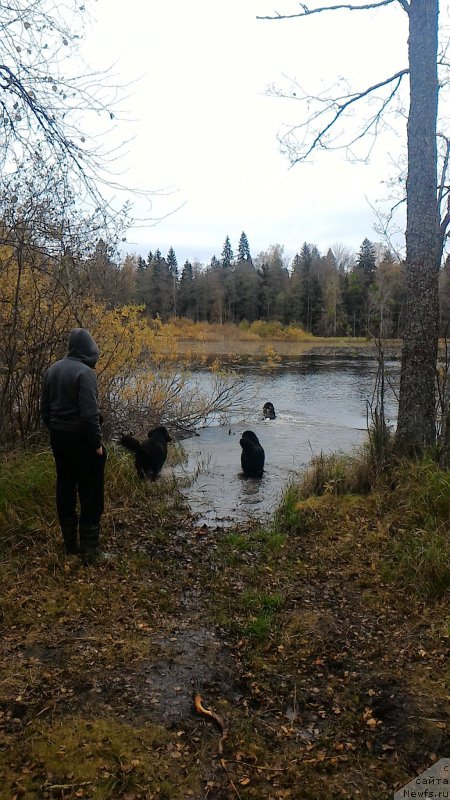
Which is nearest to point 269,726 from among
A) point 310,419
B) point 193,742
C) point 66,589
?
point 193,742

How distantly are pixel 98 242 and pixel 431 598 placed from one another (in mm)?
6193

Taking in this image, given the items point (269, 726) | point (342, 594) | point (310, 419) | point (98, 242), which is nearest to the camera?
point (269, 726)

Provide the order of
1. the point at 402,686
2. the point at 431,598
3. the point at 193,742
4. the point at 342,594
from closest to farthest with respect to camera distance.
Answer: the point at 193,742, the point at 402,686, the point at 431,598, the point at 342,594

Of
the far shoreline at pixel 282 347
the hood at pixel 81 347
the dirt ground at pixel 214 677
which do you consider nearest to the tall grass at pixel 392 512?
the dirt ground at pixel 214 677

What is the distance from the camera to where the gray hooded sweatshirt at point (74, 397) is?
4773mm

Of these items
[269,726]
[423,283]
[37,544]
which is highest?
[423,283]

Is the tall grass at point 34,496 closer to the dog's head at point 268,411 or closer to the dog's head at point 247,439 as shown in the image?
the dog's head at point 247,439

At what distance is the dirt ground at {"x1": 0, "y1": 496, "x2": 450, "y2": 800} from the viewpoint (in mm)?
2721

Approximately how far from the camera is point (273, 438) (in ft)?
45.0

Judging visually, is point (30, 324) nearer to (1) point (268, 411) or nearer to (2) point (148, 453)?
(2) point (148, 453)

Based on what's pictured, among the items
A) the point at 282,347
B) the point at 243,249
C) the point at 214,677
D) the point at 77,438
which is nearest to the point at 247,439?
the point at 77,438

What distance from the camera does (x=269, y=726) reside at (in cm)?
314

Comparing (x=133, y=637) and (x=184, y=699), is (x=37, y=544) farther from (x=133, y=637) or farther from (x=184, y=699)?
(x=184, y=699)

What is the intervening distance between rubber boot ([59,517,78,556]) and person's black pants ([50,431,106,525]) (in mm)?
40
